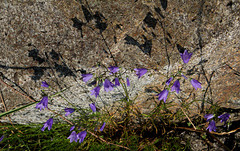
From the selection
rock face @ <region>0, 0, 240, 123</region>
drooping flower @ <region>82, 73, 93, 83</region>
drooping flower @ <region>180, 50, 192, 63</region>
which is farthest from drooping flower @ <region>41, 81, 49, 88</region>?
drooping flower @ <region>180, 50, 192, 63</region>

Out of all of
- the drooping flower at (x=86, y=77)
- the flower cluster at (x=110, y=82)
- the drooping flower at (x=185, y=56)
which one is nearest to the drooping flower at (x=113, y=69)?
the flower cluster at (x=110, y=82)

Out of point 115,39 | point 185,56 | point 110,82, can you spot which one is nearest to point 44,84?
point 110,82

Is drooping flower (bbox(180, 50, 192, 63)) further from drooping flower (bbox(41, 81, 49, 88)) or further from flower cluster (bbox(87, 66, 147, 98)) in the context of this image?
drooping flower (bbox(41, 81, 49, 88))

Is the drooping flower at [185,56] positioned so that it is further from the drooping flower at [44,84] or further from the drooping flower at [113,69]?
the drooping flower at [44,84]

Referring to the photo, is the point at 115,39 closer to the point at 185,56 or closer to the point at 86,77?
the point at 86,77

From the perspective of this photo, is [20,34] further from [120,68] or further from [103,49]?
[120,68]

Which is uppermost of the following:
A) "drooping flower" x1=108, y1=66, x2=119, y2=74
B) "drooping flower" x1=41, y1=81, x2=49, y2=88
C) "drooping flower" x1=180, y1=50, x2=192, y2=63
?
"drooping flower" x1=41, y1=81, x2=49, y2=88

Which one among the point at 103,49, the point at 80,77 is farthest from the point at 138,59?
the point at 80,77

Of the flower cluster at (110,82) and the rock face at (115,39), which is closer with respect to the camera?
the rock face at (115,39)
